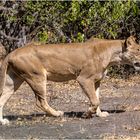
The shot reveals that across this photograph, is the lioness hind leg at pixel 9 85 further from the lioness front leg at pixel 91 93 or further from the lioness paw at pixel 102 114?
the lioness paw at pixel 102 114

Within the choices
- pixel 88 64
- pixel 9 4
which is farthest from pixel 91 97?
pixel 9 4

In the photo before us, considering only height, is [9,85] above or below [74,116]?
above

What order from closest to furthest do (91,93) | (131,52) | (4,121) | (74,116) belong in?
(4,121) < (91,93) < (74,116) < (131,52)

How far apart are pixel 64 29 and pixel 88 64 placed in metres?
5.16

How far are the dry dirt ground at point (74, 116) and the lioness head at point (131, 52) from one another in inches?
31.2

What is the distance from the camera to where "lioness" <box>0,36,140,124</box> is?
9023mm

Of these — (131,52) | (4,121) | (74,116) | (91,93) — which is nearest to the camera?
(4,121)

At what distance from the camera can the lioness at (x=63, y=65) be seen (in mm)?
9023

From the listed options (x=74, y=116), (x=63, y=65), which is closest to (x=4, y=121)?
(x=74, y=116)

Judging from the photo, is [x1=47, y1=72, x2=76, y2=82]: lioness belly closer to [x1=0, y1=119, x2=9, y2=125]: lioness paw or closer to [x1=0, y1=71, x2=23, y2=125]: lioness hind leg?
[x1=0, y1=71, x2=23, y2=125]: lioness hind leg

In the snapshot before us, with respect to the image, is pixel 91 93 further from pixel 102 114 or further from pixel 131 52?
pixel 131 52

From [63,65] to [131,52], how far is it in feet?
3.57

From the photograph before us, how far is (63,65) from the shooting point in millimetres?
9266

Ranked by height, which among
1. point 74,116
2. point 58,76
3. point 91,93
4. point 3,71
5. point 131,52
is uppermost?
point 131,52
